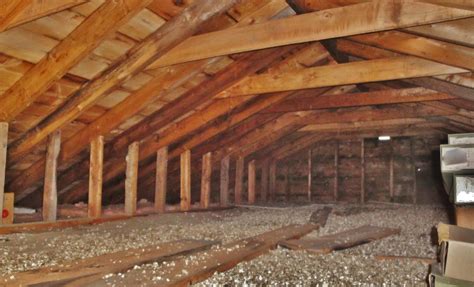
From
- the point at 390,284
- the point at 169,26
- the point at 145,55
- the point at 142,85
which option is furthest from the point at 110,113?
the point at 390,284

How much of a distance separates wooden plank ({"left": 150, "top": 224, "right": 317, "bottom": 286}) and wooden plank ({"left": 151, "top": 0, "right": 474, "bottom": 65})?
5.26 ft

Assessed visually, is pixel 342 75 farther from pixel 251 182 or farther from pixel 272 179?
pixel 272 179

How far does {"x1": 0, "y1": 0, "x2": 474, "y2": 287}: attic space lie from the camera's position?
246 centimetres

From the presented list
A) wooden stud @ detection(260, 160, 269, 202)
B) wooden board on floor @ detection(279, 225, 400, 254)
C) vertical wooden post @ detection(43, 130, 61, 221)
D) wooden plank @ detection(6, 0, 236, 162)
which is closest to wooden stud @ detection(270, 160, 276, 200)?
wooden stud @ detection(260, 160, 269, 202)

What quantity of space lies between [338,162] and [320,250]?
725 centimetres

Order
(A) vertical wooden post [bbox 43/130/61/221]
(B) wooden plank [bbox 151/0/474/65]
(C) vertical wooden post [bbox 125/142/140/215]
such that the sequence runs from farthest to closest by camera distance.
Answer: (C) vertical wooden post [bbox 125/142/140/215], (A) vertical wooden post [bbox 43/130/61/221], (B) wooden plank [bbox 151/0/474/65]

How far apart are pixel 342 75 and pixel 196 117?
2.02 metres

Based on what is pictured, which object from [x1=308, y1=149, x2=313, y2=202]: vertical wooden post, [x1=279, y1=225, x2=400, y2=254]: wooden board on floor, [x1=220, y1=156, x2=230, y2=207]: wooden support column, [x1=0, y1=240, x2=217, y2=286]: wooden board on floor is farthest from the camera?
[x1=308, y1=149, x2=313, y2=202]: vertical wooden post

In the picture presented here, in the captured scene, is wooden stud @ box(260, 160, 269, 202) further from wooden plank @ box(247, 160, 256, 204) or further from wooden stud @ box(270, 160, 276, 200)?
wooden plank @ box(247, 160, 256, 204)

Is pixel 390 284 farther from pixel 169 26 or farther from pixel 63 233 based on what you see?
pixel 63 233

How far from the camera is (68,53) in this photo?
10.1 ft

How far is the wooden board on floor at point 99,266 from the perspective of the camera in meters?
2.01

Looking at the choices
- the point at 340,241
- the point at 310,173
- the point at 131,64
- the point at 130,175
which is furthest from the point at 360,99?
the point at 310,173

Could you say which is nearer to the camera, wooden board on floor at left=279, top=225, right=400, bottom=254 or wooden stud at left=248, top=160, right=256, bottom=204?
wooden board on floor at left=279, top=225, right=400, bottom=254
